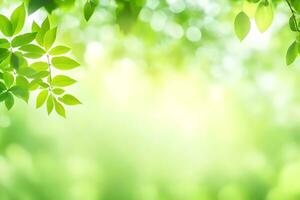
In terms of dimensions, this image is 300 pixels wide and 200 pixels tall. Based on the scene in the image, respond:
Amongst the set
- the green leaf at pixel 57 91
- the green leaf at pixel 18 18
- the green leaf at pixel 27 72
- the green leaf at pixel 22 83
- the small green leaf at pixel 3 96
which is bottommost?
the small green leaf at pixel 3 96

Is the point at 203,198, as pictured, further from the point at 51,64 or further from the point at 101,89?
the point at 51,64

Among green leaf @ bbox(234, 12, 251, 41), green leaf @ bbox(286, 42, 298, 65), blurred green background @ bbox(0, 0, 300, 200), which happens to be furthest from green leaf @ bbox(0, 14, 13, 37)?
blurred green background @ bbox(0, 0, 300, 200)

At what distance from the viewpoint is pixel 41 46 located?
5.07 feet

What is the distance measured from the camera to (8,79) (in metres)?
1.55

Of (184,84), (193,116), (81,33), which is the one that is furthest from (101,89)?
(81,33)

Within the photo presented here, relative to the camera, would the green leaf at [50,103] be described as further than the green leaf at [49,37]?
Yes

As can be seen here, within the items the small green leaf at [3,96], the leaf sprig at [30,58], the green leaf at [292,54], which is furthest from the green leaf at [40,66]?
the green leaf at [292,54]

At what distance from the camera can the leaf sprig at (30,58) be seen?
1475 mm

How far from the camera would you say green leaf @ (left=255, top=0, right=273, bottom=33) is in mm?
1429

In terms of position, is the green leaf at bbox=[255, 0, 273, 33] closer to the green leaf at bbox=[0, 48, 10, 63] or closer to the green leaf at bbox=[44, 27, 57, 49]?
the green leaf at bbox=[44, 27, 57, 49]

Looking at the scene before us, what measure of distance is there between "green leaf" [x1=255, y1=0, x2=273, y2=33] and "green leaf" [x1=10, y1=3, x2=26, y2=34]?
67 cm

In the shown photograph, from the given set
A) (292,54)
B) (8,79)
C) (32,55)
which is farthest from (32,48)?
(292,54)

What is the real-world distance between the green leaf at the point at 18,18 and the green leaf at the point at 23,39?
29mm

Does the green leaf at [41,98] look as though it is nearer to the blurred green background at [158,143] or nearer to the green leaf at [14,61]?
the green leaf at [14,61]
